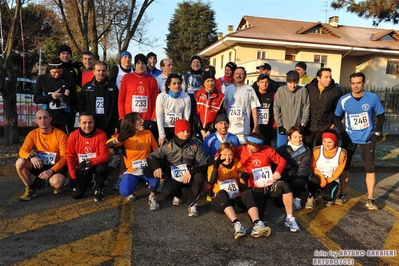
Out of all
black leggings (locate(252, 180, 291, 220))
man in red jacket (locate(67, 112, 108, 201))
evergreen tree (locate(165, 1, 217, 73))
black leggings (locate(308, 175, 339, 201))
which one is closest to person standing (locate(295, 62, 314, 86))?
black leggings (locate(308, 175, 339, 201))

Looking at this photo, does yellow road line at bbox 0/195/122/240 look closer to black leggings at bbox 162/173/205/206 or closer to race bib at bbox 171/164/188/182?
black leggings at bbox 162/173/205/206

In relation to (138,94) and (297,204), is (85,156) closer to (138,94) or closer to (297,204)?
(138,94)

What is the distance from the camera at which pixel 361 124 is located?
491 cm

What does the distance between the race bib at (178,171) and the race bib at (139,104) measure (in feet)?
4.28

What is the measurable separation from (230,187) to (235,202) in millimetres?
206

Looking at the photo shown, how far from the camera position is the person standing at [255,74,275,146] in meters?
5.97

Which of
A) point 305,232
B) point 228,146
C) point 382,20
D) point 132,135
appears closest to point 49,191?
point 132,135

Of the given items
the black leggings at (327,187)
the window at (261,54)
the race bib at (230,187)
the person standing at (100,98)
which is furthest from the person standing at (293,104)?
the window at (261,54)

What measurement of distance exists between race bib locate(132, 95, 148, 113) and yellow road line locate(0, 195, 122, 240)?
146 cm

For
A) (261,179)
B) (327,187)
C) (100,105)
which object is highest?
(100,105)

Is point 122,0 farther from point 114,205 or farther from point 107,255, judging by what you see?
point 107,255

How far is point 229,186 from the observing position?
14.2 ft

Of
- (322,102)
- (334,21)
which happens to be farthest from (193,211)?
(334,21)

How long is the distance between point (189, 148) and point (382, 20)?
33.0ft
